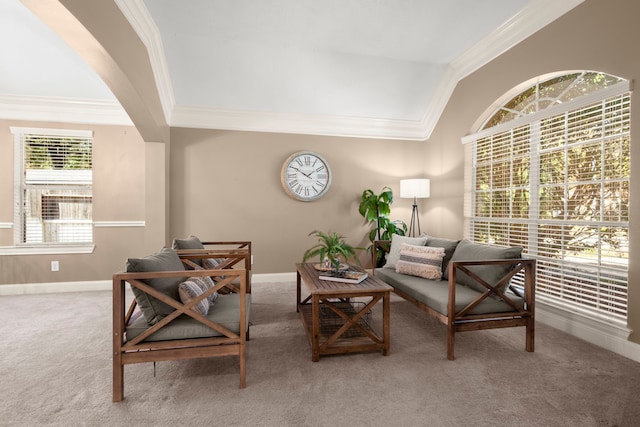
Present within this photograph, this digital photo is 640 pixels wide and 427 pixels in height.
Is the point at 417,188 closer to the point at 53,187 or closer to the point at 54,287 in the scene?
the point at 53,187

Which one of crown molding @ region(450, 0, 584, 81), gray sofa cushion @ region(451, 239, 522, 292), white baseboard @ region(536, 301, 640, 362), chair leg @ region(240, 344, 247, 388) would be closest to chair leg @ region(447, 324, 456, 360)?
gray sofa cushion @ region(451, 239, 522, 292)

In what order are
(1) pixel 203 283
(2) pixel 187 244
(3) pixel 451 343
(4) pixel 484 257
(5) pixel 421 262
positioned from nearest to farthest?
(1) pixel 203 283
(3) pixel 451 343
(4) pixel 484 257
(2) pixel 187 244
(5) pixel 421 262

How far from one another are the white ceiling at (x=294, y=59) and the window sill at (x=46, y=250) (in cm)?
173

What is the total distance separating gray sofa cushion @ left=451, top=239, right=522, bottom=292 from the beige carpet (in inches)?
18.9

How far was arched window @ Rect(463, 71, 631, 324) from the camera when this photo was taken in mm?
2494

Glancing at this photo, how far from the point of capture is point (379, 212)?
4.66 meters

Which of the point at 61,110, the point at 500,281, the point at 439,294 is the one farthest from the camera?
→ the point at 61,110

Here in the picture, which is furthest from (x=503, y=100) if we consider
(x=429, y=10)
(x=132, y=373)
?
(x=132, y=373)

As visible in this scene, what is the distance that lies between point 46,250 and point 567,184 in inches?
238

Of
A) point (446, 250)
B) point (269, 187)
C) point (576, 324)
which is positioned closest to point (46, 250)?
point (269, 187)

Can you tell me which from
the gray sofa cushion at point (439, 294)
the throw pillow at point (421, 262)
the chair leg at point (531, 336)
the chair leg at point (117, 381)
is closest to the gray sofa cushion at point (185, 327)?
the chair leg at point (117, 381)

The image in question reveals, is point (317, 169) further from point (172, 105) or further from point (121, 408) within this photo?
point (121, 408)

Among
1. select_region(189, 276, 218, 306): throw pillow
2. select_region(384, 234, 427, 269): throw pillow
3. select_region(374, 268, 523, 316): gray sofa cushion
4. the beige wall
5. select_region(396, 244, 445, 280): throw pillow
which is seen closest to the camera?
select_region(189, 276, 218, 306): throw pillow

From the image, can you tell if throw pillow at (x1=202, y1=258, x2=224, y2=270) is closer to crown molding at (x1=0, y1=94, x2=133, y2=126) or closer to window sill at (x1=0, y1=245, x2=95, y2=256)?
window sill at (x1=0, y1=245, x2=95, y2=256)
